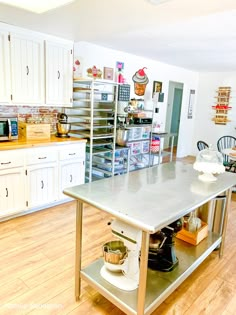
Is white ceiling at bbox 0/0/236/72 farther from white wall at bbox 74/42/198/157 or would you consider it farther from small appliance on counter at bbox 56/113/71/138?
small appliance on counter at bbox 56/113/71/138

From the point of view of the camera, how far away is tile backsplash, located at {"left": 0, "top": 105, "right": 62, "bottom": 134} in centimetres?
333

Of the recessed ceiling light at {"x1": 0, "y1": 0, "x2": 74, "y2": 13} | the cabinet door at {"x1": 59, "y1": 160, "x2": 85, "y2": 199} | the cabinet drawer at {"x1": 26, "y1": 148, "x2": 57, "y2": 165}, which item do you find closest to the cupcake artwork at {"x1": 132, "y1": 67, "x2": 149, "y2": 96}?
the cabinet door at {"x1": 59, "y1": 160, "x2": 85, "y2": 199}

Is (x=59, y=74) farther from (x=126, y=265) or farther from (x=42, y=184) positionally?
(x=126, y=265)

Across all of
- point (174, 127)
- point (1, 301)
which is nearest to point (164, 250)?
point (1, 301)

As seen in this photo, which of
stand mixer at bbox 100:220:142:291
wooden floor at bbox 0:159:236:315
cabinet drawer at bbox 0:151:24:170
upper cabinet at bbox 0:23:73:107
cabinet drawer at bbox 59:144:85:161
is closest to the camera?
stand mixer at bbox 100:220:142:291

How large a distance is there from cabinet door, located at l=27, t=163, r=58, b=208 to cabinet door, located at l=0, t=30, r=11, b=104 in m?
0.90

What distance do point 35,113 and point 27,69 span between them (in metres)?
0.68

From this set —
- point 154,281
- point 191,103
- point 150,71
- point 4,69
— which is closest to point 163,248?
point 154,281

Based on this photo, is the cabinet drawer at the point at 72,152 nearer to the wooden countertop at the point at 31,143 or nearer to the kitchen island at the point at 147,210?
the wooden countertop at the point at 31,143

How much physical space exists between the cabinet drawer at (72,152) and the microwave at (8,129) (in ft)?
2.02

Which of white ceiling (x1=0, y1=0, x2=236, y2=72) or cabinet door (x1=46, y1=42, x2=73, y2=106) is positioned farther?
cabinet door (x1=46, y1=42, x2=73, y2=106)

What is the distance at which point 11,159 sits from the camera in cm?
282

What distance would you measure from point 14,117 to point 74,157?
0.97 meters

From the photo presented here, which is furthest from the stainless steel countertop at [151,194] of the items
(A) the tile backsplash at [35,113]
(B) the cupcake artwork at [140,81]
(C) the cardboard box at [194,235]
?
(B) the cupcake artwork at [140,81]
